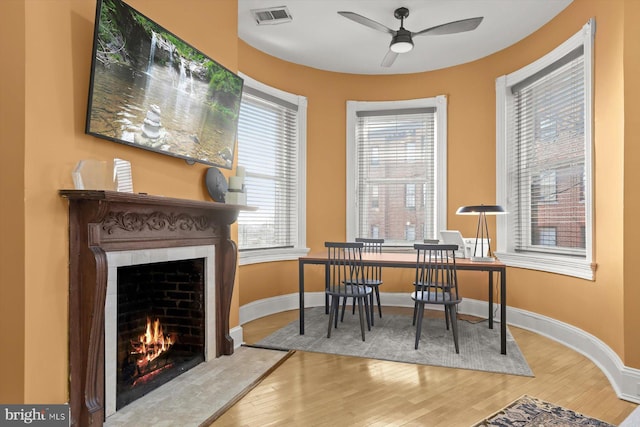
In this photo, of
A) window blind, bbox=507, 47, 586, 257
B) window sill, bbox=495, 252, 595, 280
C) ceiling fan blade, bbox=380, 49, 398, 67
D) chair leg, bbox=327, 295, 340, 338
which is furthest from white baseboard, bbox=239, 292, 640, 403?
ceiling fan blade, bbox=380, 49, 398, 67

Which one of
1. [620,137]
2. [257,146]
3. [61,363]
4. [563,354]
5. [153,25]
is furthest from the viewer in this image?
[257,146]

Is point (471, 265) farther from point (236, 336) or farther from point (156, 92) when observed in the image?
point (156, 92)

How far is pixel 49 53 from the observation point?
1811 mm

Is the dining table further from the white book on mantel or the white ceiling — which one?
the white ceiling

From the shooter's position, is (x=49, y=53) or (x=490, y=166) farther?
(x=490, y=166)

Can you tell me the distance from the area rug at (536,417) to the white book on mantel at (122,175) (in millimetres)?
2353

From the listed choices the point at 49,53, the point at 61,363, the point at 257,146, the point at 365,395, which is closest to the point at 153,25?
the point at 49,53

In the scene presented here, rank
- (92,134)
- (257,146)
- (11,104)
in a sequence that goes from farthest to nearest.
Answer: (257,146)
(92,134)
(11,104)

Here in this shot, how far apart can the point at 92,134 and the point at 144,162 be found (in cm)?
45

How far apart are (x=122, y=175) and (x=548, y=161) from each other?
150 inches

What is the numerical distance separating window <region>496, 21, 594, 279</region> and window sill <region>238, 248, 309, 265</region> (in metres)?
2.42

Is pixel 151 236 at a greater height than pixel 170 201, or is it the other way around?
pixel 170 201

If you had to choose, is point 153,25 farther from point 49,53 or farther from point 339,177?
point 339,177

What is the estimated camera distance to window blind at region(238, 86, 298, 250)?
4.33 m
